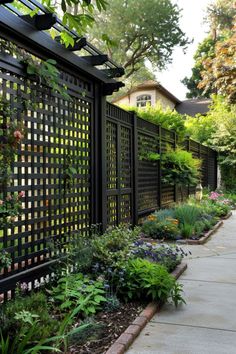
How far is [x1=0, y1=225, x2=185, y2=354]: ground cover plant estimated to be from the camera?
2.81 meters

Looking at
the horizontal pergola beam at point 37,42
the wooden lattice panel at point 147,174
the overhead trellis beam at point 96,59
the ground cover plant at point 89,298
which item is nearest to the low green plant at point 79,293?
the ground cover plant at point 89,298

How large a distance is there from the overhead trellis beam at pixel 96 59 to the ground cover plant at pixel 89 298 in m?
2.13

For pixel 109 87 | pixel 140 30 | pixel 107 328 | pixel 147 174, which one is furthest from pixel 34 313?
pixel 140 30

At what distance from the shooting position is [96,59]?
5.07 m

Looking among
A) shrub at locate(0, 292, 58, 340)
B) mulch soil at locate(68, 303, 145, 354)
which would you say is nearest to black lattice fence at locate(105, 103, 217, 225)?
mulch soil at locate(68, 303, 145, 354)

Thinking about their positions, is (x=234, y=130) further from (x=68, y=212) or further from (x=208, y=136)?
(x=68, y=212)

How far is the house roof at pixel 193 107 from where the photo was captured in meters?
31.4

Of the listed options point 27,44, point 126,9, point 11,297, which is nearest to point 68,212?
point 11,297

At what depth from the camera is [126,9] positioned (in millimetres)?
25484

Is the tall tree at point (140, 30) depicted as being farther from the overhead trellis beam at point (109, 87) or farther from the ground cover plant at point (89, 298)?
the ground cover plant at point (89, 298)

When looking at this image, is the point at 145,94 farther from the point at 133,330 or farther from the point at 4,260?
the point at 133,330

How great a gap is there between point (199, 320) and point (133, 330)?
2.26 ft

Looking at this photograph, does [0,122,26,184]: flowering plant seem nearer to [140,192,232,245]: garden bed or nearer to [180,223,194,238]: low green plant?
[140,192,232,245]: garden bed

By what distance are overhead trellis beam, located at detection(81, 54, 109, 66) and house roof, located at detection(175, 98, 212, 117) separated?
88.2 ft
